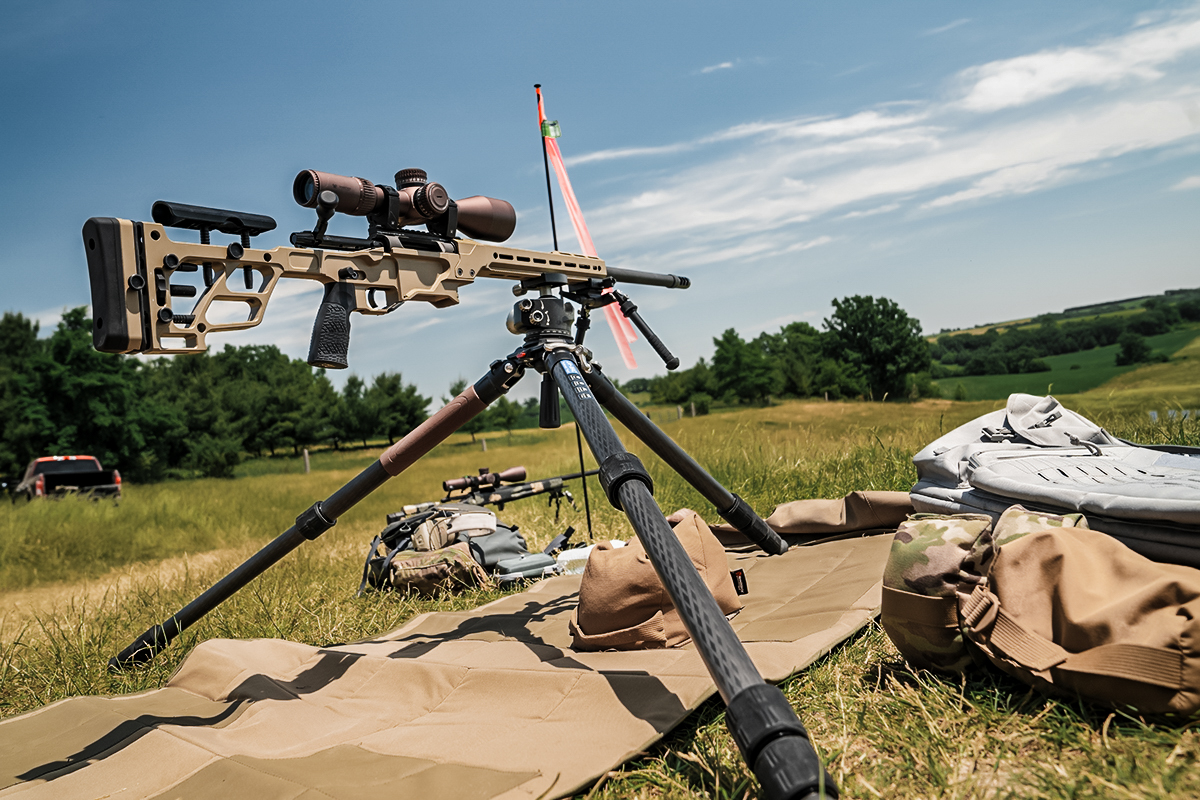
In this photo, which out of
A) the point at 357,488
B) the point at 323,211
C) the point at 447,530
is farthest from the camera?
the point at 447,530

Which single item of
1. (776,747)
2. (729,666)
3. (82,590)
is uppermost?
(729,666)

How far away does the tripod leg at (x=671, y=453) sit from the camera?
11.1 feet

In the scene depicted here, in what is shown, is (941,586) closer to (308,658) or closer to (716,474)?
(308,658)

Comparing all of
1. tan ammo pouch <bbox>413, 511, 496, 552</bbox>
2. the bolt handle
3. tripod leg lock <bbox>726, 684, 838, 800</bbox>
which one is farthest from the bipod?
tan ammo pouch <bbox>413, 511, 496, 552</bbox>

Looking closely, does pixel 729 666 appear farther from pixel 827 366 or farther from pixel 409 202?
pixel 827 366

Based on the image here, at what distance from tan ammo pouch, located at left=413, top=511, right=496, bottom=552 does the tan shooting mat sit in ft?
5.17

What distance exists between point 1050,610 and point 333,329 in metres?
2.61

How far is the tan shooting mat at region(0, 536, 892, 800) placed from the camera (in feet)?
6.47

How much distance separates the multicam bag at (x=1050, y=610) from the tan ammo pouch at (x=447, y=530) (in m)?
3.40

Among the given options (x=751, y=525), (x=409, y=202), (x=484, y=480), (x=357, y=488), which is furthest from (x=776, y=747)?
(x=484, y=480)

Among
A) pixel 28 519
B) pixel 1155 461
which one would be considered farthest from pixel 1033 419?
pixel 28 519

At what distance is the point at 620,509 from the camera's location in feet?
7.18

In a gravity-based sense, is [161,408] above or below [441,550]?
above

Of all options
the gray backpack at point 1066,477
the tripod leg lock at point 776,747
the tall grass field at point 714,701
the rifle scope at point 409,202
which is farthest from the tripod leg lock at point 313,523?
the gray backpack at point 1066,477
